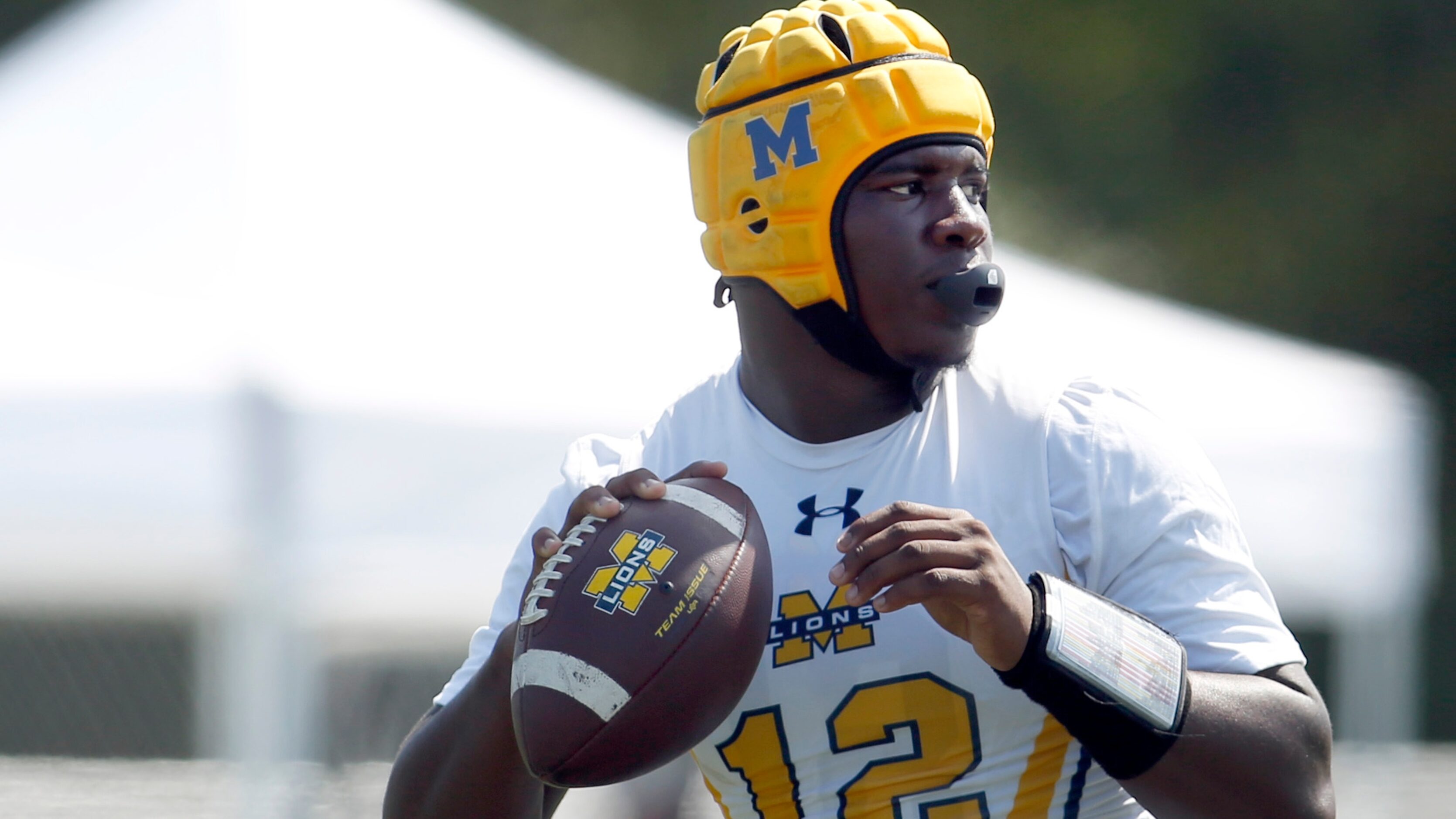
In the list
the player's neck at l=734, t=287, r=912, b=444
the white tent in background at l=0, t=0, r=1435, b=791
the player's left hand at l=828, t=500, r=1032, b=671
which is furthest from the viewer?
the white tent in background at l=0, t=0, r=1435, b=791

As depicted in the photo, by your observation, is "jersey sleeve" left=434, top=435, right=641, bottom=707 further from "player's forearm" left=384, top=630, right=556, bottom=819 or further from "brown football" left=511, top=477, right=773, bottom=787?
"brown football" left=511, top=477, right=773, bottom=787

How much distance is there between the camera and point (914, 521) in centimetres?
192

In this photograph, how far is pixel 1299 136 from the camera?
1419cm

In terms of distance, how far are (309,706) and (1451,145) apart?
1281 cm

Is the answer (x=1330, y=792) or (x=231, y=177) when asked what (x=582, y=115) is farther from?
(x=1330, y=792)

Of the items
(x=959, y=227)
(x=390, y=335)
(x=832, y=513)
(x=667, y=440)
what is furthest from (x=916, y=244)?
(x=390, y=335)

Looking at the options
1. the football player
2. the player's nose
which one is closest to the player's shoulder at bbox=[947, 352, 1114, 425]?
the football player

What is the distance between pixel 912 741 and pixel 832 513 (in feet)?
1.14

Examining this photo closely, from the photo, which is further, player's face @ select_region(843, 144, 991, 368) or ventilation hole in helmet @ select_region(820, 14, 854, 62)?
ventilation hole in helmet @ select_region(820, 14, 854, 62)

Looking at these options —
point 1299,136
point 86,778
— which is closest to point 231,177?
point 86,778

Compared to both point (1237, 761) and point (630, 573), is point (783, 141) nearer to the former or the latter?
point (630, 573)

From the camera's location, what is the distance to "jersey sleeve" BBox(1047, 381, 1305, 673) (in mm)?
2164

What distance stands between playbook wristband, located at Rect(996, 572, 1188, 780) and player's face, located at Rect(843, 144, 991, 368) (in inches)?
18.6

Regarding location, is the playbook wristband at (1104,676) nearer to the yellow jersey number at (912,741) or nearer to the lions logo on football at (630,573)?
the yellow jersey number at (912,741)
